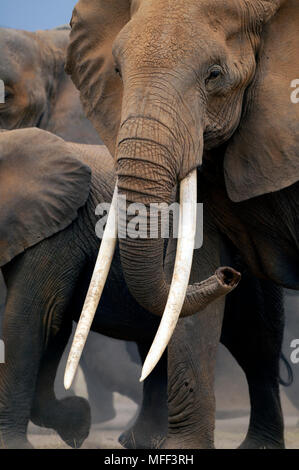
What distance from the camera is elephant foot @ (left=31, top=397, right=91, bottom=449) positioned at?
4301 mm

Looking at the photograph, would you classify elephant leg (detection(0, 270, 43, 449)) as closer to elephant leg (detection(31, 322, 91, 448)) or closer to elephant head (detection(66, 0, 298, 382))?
elephant leg (detection(31, 322, 91, 448))

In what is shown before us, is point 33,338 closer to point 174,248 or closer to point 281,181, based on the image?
point 174,248

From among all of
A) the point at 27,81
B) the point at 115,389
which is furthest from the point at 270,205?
the point at 115,389

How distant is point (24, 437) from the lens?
3812mm

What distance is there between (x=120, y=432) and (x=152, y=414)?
3.33 feet

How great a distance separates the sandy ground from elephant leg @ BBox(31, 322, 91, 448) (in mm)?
84

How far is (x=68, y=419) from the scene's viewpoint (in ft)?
14.2

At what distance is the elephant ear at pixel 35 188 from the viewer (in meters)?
3.93

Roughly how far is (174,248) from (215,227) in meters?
0.14

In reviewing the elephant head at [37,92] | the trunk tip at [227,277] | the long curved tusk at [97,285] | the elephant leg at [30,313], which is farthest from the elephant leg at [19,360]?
the elephant head at [37,92]

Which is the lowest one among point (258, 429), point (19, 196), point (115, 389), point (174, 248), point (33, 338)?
point (115, 389)

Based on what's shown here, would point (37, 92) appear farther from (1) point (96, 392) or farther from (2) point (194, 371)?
(2) point (194, 371)

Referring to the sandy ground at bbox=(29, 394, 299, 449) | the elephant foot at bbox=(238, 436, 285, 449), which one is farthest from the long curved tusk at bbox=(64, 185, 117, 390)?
the sandy ground at bbox=(29, 394, 299, 449)

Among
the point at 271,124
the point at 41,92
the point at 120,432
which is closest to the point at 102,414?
the point at 120,432
